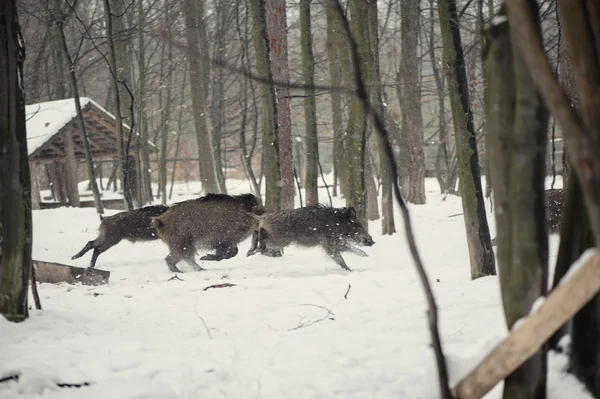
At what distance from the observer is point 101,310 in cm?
560

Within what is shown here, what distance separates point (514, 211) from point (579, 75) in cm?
56

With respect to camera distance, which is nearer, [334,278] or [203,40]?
[334,278]

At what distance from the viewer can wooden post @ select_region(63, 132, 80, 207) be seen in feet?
68.4

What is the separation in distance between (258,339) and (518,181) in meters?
2.66

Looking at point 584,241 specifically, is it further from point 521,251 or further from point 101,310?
point 101,310

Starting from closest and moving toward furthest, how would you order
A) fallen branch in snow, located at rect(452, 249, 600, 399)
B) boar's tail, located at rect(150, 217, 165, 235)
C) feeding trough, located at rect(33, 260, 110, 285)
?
fallen branch in snow, located at rect(452, 249, 600, 399) < feeding trough, located at rect(33, 260, 110, 285) < boar's tail, located at rect(150, 217, 165, 235)

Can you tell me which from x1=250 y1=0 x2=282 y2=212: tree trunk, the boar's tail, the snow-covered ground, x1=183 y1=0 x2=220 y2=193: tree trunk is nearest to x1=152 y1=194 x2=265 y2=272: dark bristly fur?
the boar's tail

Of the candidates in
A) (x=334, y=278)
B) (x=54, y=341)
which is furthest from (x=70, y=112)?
(x=54, y=341)

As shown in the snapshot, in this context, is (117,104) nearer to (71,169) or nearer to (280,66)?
(280,66)

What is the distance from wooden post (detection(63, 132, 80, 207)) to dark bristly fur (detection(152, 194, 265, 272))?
12062 mm

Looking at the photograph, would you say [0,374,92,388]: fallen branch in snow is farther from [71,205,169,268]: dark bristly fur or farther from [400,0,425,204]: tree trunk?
[400,0,425,204]: tree trunk

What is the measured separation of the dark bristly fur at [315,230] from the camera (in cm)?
965

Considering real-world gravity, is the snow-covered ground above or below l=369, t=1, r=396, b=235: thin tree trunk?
below

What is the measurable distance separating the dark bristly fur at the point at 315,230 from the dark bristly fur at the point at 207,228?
1.45ft
